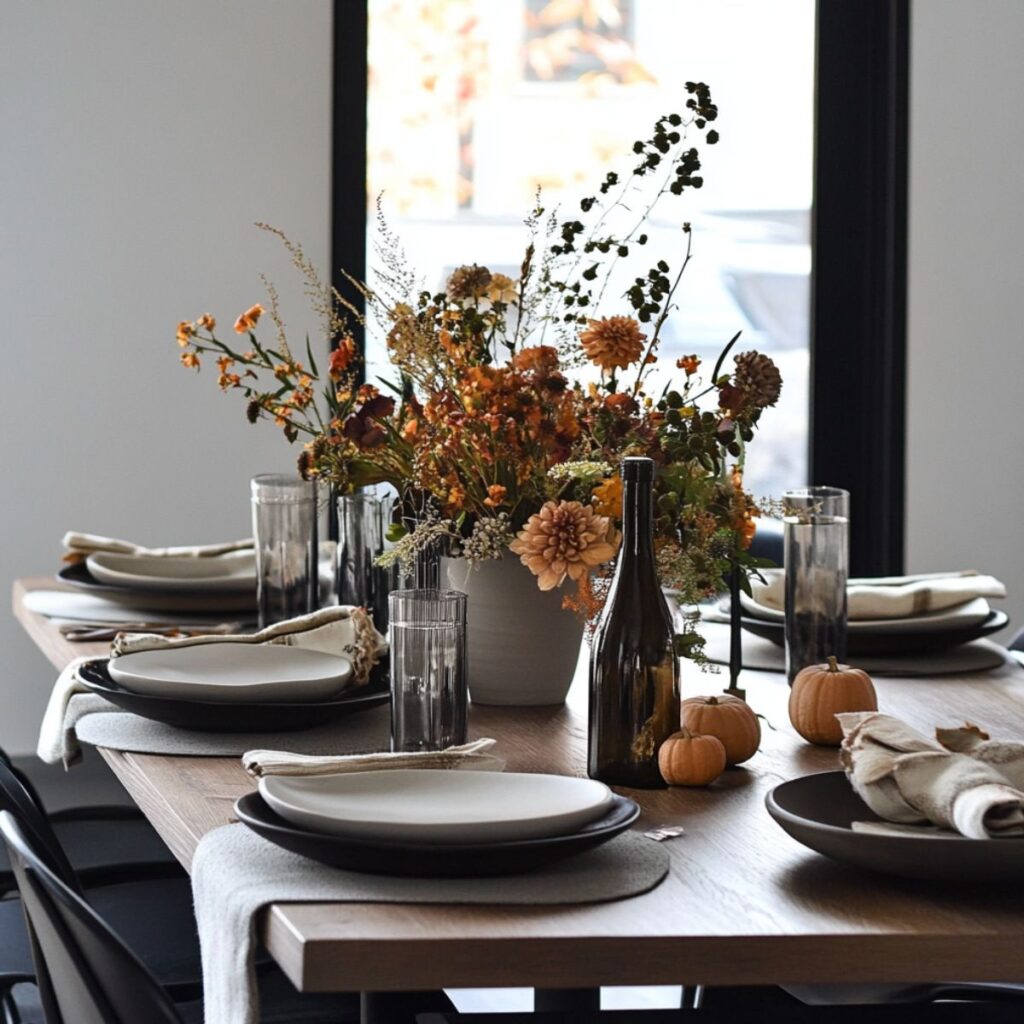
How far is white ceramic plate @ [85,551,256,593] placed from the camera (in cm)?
234

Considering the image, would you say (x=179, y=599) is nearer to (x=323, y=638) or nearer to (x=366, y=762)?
(x=323, y=638)

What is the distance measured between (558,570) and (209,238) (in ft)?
7.26

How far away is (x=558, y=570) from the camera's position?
155cm

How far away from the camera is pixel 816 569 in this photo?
181cm

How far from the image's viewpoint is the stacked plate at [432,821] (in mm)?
1104

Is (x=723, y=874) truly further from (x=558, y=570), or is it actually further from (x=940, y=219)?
(x=940, y=219)

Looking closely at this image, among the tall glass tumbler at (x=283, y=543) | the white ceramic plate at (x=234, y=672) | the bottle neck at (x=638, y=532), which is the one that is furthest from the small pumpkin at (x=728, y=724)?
the tall glass tumbler at (x=283, y=543)

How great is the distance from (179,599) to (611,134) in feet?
6.60

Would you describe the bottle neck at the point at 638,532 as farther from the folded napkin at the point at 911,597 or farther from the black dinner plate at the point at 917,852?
the folded napkin at the point at 911,597

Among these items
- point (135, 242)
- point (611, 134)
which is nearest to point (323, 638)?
point (135, 242)

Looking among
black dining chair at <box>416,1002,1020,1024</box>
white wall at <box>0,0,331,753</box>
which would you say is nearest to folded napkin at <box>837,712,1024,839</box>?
black dining chair at <box>416,1002,1020,1024</box>

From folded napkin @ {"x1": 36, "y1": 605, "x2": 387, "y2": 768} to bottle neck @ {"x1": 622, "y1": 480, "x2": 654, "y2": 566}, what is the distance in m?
0.42

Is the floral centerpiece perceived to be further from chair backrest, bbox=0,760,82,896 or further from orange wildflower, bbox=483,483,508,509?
chair backrest, bbox=0,760,82,896

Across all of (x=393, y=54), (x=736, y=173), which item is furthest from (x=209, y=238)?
(x=736, y=173)
